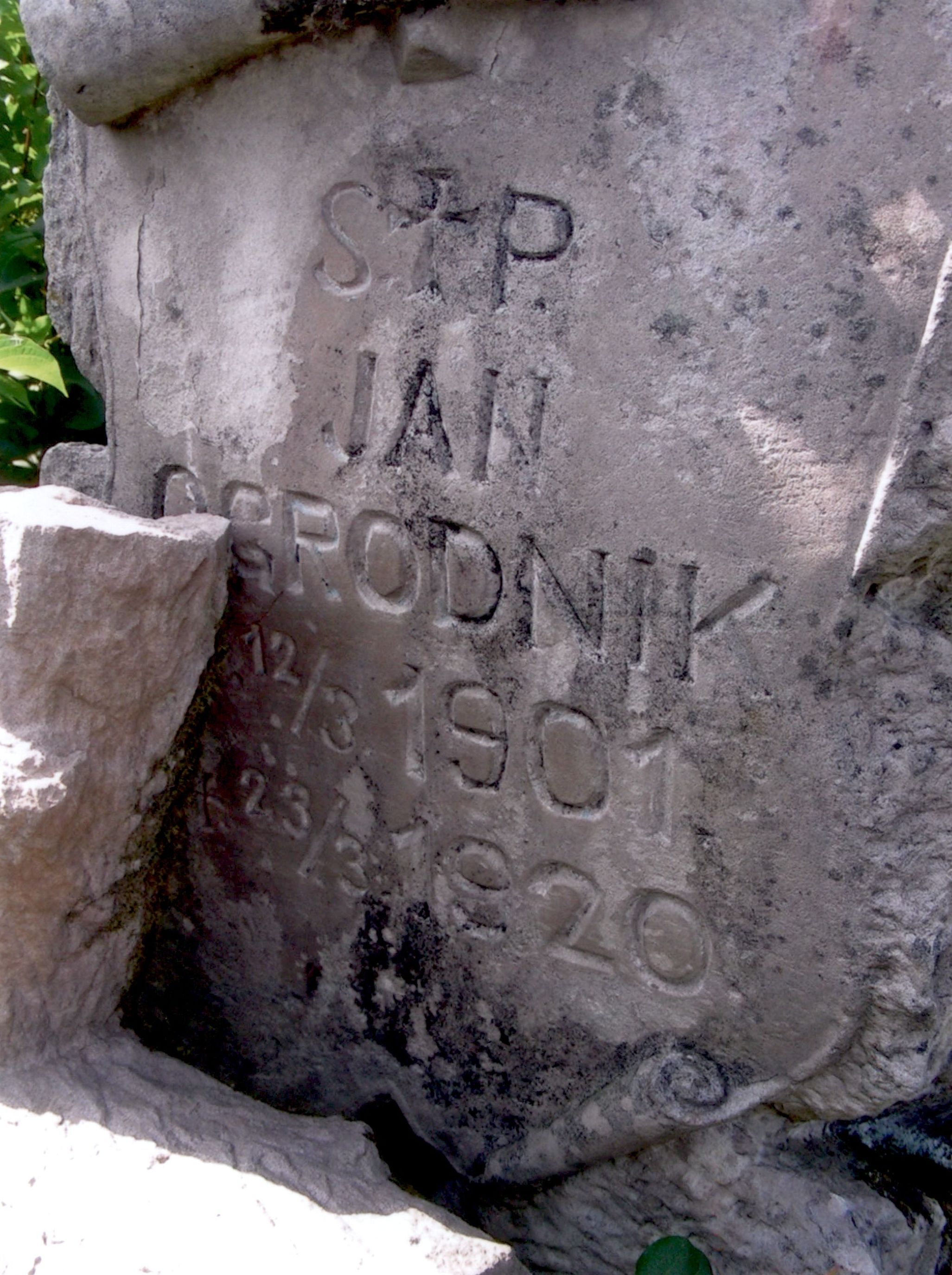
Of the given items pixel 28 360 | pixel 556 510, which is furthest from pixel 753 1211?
pixel 28 360

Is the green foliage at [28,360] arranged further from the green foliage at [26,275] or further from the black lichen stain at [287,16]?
the green foliage at [26,275]

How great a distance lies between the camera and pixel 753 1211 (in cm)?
148

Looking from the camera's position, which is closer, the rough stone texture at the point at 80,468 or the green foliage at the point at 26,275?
the rough stone texture at the point at 80,468

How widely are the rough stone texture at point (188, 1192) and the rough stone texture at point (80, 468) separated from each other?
30.5 inches

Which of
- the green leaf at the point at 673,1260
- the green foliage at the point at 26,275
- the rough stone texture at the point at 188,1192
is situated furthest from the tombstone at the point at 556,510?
the green foliage at the point at 26,275

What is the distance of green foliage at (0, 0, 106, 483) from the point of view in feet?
7.25

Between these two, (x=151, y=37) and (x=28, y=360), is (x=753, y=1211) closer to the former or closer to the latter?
(x=28, y=360)

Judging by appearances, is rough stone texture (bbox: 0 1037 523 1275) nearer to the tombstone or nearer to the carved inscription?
the tombstone

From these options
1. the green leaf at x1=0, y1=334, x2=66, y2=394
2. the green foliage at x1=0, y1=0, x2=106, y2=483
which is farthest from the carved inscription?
the green foliage at x1=0, y1=0, x2=106, y2=483

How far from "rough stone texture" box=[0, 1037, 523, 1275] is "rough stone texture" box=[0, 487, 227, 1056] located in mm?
127

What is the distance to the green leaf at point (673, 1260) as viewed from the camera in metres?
1.33

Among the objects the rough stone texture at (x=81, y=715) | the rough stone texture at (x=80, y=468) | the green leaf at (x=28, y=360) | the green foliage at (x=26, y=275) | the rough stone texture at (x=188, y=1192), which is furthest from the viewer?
the green foliage at (x=26, y=275)

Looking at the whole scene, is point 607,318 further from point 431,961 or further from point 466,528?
point 431,961

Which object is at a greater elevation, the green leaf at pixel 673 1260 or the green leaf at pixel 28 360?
the green leaf at pixel 28 360
